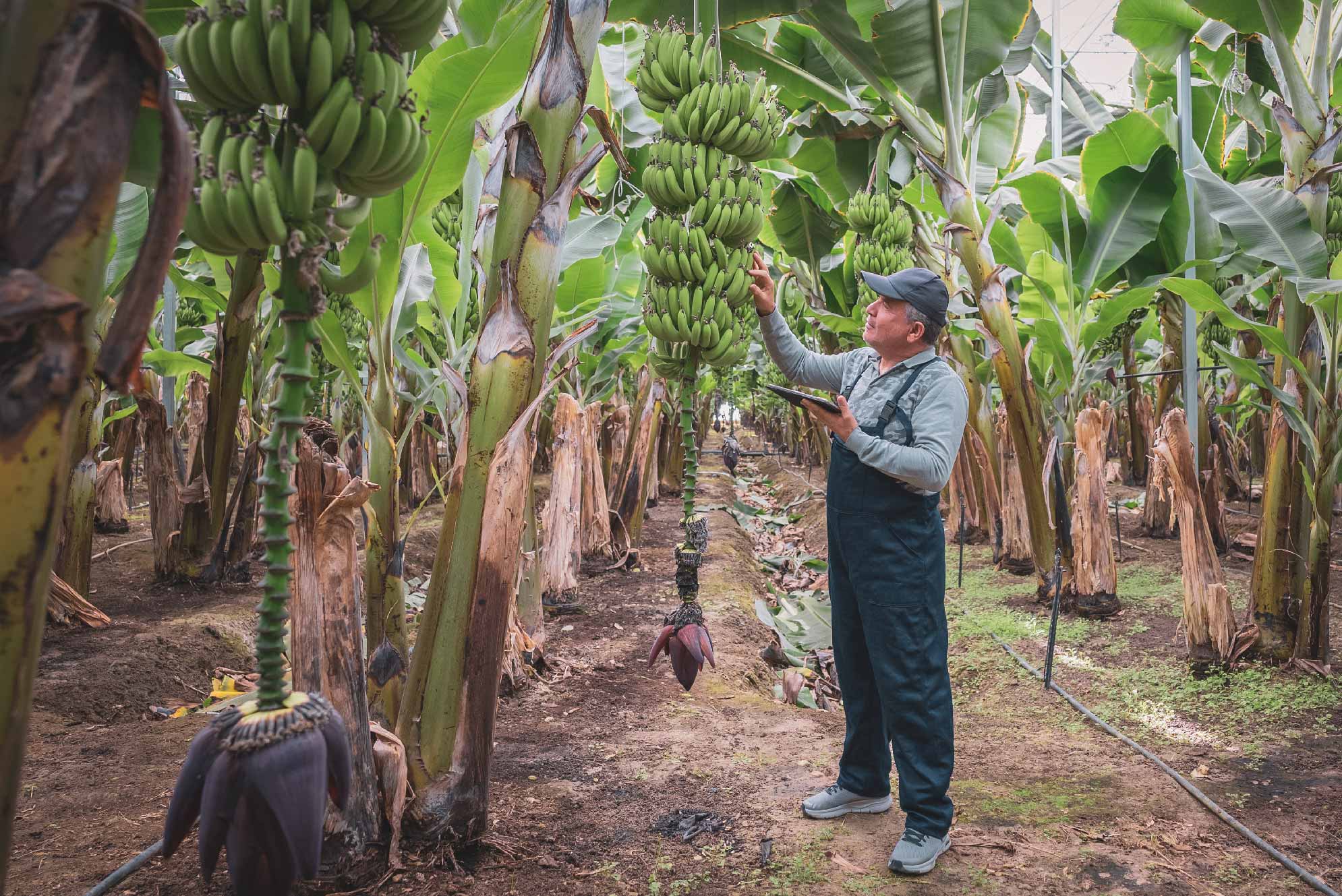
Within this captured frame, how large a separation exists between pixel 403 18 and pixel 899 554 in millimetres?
1889

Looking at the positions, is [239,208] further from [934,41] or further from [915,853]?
[934,41]

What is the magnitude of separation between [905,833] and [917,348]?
1456 mm

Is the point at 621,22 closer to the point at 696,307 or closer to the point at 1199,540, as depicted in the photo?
the point at 696,307

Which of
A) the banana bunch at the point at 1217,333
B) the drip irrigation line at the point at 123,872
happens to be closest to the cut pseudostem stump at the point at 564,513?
the drip irrigation line at the point at 123,872

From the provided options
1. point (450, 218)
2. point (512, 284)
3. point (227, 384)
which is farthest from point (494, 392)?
point (227, 384)

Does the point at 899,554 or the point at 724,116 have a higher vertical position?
the point at 724,116

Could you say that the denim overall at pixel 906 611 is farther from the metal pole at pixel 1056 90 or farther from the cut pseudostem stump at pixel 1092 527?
the metal pole at pixel 1056 90

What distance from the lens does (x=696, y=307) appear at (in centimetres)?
234

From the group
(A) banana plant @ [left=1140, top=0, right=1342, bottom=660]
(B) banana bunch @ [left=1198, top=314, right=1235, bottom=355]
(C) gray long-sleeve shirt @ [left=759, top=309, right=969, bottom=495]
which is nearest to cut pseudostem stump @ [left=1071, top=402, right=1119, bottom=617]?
(A) banana plant @ [left=1140, top=0, right=1342, bottom=660]

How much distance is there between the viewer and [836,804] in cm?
264

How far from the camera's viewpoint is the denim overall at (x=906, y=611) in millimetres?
2400

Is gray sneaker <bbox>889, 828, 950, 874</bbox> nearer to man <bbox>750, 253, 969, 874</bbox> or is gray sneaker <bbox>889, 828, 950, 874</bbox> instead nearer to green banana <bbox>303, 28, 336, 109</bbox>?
man <bbox>750, 253, 969, 874</bbox>

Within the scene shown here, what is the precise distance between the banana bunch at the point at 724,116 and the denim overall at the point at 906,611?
2.86 ft

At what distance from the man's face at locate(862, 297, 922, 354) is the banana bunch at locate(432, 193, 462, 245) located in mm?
2258
